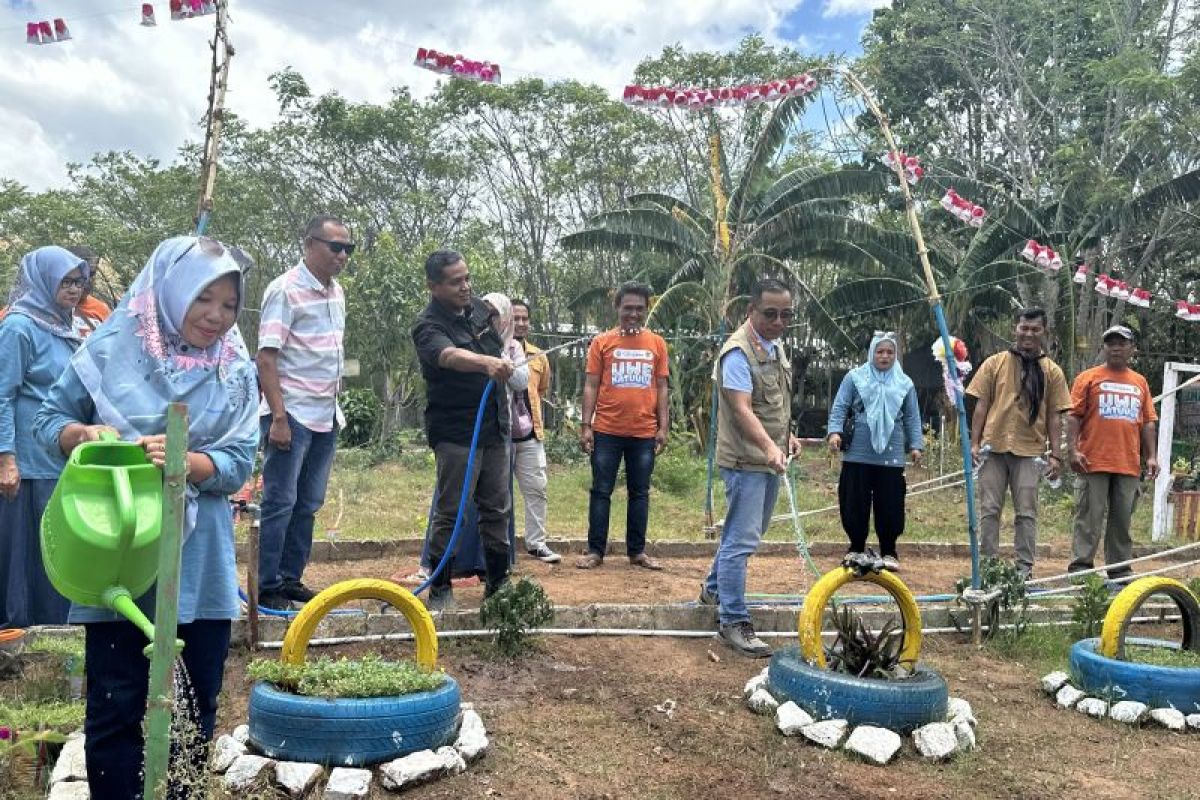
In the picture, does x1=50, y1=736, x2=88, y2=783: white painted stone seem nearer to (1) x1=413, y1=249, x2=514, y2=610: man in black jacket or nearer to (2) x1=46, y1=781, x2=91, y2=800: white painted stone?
(2) x1=46, y1=781, x2=91, y2=800: white painted stone

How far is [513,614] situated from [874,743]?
5.32 ft

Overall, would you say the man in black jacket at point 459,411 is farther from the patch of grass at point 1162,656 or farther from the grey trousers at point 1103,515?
the grey trousers at point 1103,515

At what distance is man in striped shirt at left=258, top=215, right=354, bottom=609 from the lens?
455 cm

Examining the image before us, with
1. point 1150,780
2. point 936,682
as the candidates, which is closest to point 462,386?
point 936,682

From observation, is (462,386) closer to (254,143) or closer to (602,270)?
(602,270)

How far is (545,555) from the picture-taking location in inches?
267

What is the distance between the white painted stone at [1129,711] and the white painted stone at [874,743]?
3.86 ft

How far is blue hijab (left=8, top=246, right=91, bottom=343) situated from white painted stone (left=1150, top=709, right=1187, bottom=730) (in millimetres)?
4729

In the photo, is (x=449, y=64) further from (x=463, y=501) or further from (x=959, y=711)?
(x=959, y=711)

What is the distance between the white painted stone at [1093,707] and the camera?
4.10 m

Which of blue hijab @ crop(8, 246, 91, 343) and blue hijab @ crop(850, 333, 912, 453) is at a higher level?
blue hijab @ crop(8, 246, 91, 343)

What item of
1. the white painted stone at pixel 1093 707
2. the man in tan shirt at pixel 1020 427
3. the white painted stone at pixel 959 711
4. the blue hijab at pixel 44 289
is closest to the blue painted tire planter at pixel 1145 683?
the white painted stone at pixel 1093 707

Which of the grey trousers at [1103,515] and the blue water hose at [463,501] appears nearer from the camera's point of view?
the blue water hose at [463,501]

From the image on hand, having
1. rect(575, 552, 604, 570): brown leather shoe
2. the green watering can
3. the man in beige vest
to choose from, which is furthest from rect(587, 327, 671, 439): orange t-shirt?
the green watering can
